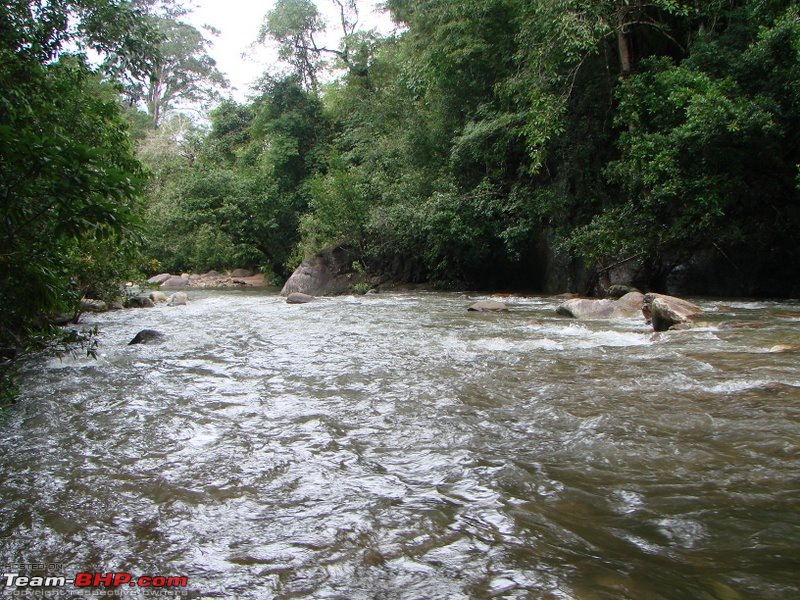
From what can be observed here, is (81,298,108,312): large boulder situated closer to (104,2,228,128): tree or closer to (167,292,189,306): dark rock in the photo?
(167,292,189,306): dark rock

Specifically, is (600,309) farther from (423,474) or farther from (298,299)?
(298,299)

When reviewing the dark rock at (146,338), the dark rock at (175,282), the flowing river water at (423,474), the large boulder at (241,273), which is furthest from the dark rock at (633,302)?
the large boulder at (241,273)

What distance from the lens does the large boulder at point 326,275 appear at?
60.5 feet

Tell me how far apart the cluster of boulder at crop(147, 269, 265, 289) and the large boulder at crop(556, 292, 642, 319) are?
57.9ft

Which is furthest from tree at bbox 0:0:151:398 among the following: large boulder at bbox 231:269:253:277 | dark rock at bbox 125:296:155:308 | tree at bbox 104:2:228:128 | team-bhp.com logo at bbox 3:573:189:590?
tree at bbox 104:2:228:128

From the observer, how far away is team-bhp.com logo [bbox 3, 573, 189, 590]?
204 centimetres

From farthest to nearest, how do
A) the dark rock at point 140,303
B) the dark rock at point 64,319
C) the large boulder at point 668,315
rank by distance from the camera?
the dark rock at point 140,303 → the dark rock at point 64,319 → the large boulder at point 668,315

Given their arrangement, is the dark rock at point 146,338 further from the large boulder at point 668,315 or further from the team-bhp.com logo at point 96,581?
the large boulder at point 668,315

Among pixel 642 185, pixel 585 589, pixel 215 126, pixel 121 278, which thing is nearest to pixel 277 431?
pixel 585 589

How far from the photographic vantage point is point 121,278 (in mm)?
11023

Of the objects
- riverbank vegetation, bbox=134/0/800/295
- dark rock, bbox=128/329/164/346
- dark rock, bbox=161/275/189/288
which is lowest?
dark rock, bbox=128/329/164/346

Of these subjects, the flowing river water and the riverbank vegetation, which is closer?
the flowing river water

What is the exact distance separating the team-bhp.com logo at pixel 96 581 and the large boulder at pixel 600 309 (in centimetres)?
801

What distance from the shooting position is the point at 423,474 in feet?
9.95
